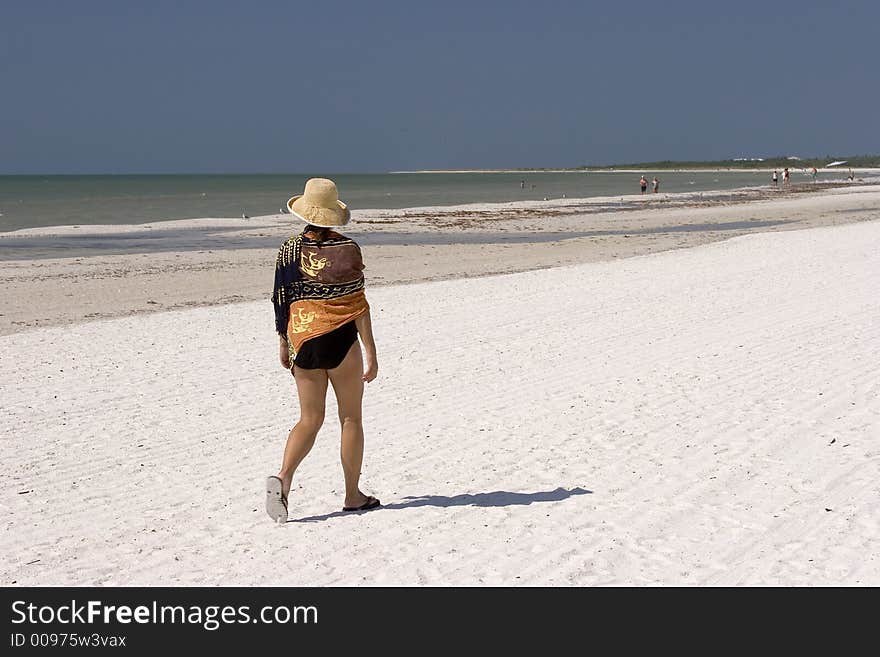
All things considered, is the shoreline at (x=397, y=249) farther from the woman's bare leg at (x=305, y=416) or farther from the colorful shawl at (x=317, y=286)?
the colorful shawl at (x=317, y=286)

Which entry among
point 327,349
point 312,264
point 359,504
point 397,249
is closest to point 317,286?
point 312,264

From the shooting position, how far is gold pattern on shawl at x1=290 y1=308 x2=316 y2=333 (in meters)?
4.85

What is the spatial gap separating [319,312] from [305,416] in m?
0.57

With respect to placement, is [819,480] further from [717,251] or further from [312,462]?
[717,251]

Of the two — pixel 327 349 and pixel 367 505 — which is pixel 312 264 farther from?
pixel 367 505

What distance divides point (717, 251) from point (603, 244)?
646 cm

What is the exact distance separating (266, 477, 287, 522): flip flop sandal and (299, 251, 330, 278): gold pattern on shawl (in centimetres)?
A: 108

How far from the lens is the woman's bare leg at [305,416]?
4.98m

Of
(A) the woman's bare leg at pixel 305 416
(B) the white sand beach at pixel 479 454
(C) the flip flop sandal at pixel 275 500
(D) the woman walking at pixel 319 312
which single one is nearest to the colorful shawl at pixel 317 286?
(D) the woman walking at pixel 319 312

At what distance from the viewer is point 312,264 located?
4812 millimetres

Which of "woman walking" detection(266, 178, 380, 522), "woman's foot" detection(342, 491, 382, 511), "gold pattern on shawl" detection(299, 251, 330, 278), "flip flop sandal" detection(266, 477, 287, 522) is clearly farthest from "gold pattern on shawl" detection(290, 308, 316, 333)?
"woman's foot" detection(342, 491, 382, 511)

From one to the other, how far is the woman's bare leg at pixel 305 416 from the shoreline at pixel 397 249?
29.4ft

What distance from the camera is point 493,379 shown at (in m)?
8.66
